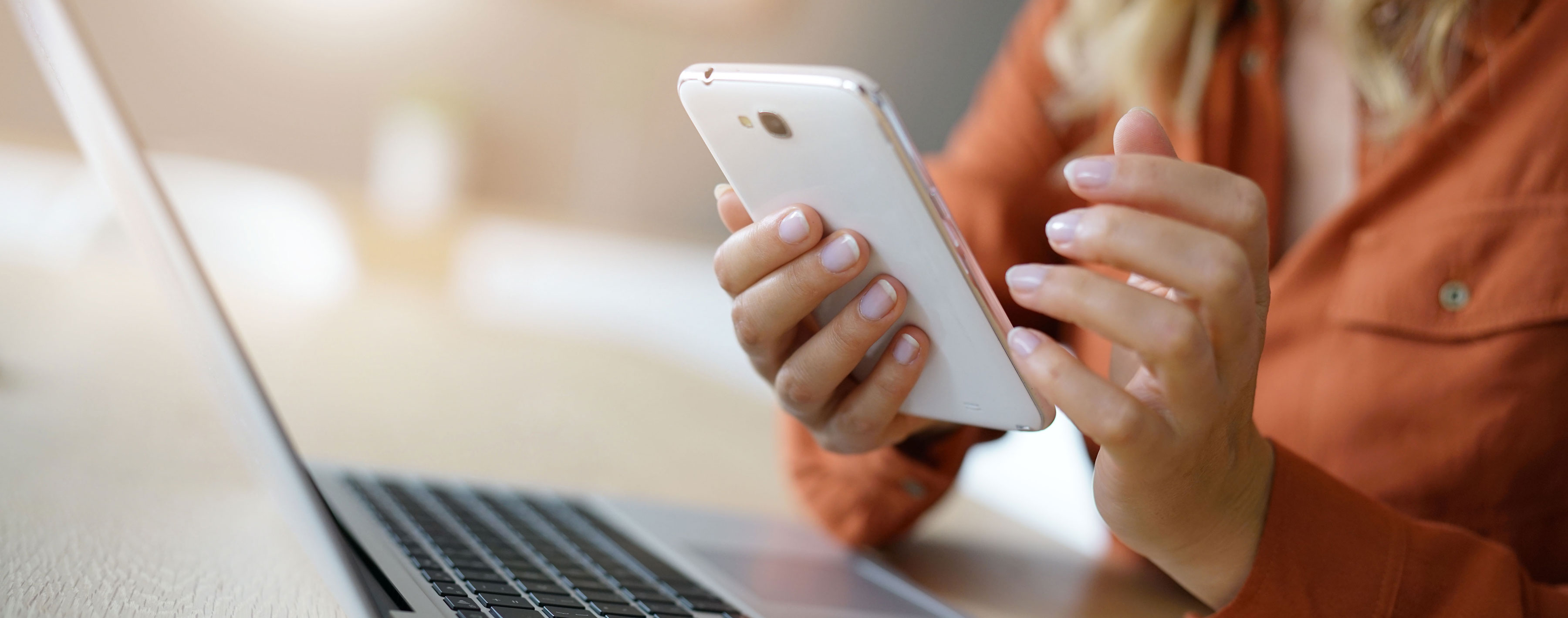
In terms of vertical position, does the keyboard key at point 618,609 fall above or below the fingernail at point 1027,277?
below

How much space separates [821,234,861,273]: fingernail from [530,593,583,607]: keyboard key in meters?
0.17

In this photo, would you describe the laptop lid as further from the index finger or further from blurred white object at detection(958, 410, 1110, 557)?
blurred white object at detection(958, 410, 1110, 557)

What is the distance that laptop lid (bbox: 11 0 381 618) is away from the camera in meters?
0.35

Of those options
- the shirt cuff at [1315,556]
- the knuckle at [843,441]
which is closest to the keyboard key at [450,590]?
the knuckle at [843,441]

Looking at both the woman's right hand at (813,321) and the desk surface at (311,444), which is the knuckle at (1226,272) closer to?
the woman's right hand at (813,321)

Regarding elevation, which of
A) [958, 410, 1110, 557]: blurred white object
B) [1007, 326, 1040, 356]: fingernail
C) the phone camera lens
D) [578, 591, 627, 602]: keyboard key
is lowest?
[958, 410, 1110, 557]: blurred white object

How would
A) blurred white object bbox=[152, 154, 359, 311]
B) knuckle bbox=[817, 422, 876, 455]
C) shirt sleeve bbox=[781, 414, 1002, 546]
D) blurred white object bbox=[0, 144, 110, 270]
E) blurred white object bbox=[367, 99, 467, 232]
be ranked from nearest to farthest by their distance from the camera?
1. knuckle bbox=[817, 422, 876, 455]
2. shirt sleeve bbox=[781, 414, 1002, 546]
3. blurred white object bbox=[0, 144, 110, 270]
4. blurred white object bbox=[152, 154, 359, 311]
5. blurred white object bbox=[367, 99, 467, 232]

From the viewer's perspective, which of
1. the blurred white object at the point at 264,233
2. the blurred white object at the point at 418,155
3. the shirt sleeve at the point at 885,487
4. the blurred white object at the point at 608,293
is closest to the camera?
the shirt sleeve at the point at 885,487

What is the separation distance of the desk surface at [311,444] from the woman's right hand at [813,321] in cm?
16

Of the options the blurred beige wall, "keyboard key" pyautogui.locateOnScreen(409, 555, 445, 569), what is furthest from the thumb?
the blurred beige wall

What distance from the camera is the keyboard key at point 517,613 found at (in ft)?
1.27

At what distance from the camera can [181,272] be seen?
424mm

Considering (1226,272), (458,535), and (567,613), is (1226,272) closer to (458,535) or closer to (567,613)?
(567,613)

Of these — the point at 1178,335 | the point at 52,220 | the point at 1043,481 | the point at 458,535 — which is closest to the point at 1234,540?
the point at 1178,335
